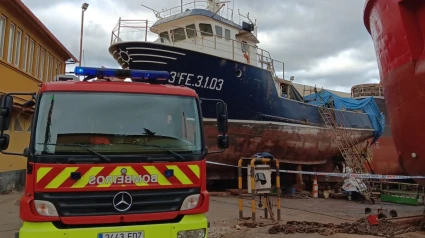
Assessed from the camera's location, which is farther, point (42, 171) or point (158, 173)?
point (158, 173)

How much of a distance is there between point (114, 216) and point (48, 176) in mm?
723

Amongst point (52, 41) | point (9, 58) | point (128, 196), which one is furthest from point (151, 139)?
point (52, 41)

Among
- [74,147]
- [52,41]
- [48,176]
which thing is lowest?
[48,176]

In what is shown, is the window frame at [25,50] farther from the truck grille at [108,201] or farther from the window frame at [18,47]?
the truck grille at [108,201]

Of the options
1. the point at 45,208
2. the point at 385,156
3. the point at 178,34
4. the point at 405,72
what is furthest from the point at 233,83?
the point at 385,156

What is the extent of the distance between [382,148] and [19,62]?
19.2 meters

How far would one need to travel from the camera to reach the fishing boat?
11875 mm

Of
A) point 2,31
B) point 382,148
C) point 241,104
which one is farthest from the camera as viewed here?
point 382,148

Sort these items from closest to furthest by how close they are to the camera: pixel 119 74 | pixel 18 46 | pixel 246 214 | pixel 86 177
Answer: pixel 86 177 → pixel 119 74 → pixel 246 214 → pixel 18 46

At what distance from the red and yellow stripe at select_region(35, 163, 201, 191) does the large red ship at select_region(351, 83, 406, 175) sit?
1809cm

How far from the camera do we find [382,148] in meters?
22.0

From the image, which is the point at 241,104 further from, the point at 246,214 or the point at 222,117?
the point at 222,117

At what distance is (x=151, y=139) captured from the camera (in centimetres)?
402

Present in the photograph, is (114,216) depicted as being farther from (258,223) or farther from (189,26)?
(189,26)
